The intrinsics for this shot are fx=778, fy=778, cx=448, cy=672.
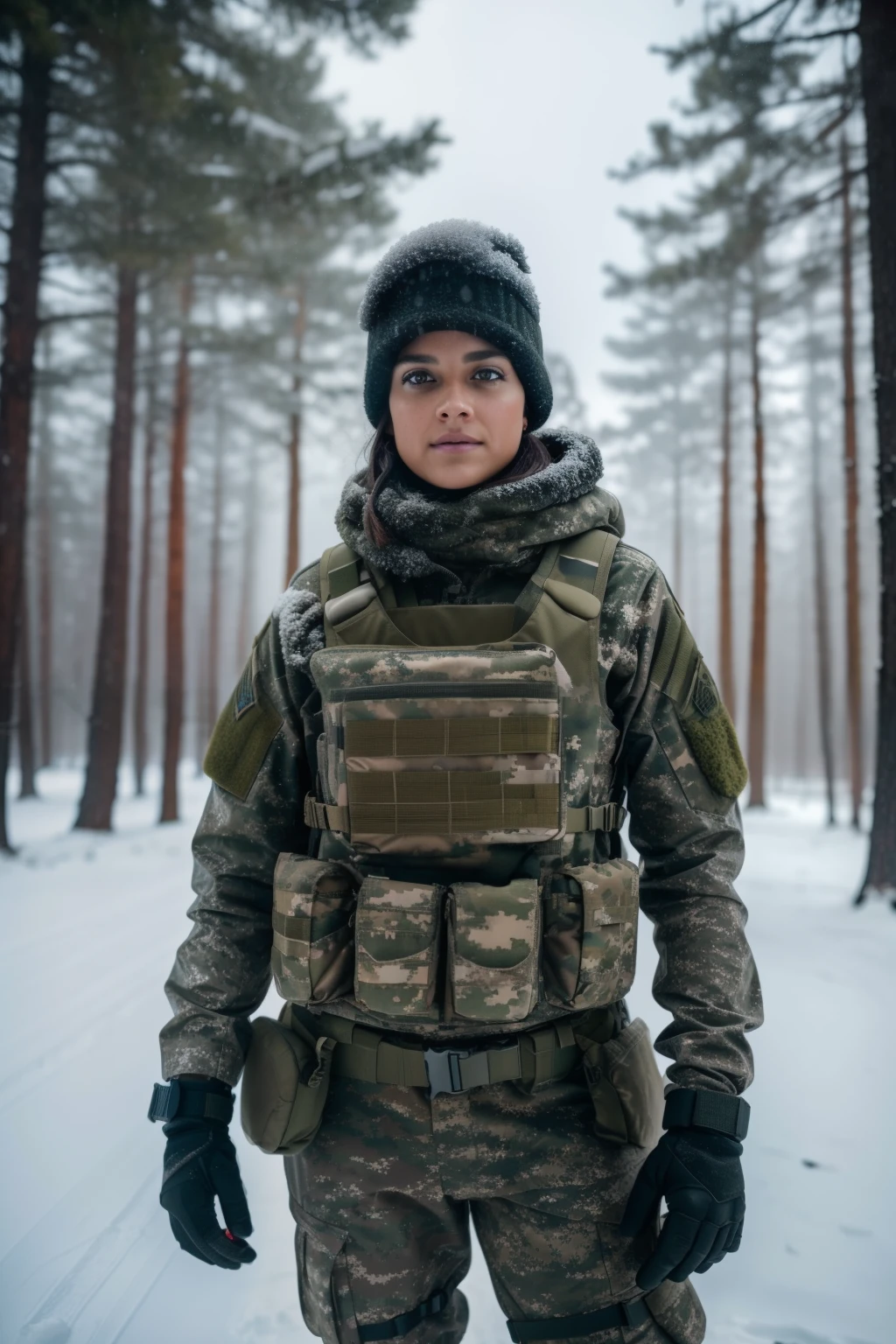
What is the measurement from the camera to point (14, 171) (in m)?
8.24

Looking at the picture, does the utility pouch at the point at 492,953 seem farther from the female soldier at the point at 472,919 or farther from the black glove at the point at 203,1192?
the black glove at the point at 203,1192

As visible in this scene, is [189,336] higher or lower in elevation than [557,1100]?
higher

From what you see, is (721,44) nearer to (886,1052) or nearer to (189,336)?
(886,1052)

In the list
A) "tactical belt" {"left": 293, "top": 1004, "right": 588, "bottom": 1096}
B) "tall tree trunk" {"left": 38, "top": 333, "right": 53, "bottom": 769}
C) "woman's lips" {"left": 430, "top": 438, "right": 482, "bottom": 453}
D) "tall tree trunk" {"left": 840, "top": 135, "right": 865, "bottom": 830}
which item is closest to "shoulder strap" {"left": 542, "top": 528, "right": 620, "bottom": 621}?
"woman's lips" {"left": 430, "top": 438, "right": 482, "bottom": 453}

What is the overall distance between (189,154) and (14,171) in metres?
2.20

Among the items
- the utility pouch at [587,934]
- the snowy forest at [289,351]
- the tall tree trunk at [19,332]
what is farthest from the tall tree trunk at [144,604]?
the utility pouch at [587,934]

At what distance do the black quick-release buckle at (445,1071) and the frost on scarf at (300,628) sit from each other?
844 mm

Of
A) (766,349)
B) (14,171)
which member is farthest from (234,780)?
(766,349)

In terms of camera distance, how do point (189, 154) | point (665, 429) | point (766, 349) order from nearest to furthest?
1. point (189, 154)
2. point (766, 349)
3. point (665, 429)

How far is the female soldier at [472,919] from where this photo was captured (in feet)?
4.88

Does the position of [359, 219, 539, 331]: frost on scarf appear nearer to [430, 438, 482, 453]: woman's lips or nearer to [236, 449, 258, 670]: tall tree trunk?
[430, 438, 482, 453]: woman's lips

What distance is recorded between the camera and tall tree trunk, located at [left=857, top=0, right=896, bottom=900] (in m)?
5.90

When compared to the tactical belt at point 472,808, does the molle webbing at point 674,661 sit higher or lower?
higher

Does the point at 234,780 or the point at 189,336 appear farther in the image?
the point at 189,336
